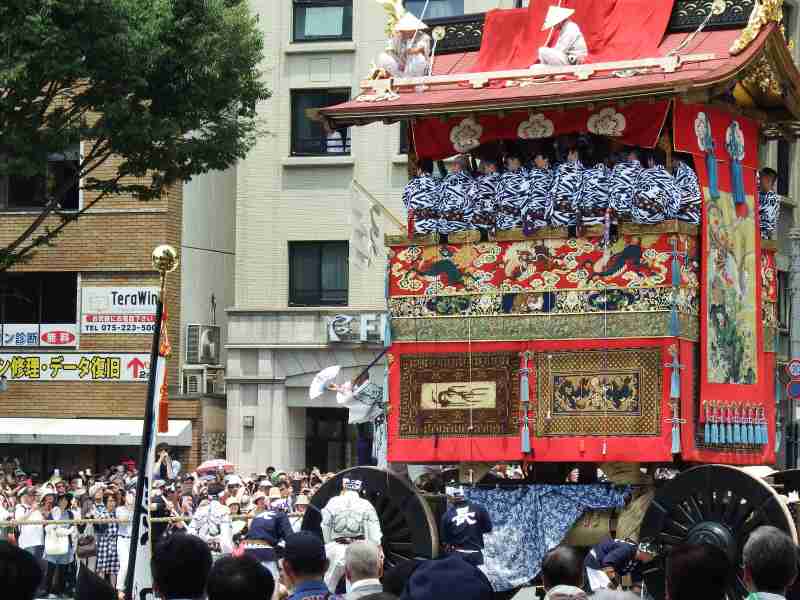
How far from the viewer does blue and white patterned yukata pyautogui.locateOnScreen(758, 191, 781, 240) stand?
1758 cm

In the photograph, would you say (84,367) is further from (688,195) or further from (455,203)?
(688,195)

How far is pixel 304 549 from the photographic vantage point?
985 centimetres

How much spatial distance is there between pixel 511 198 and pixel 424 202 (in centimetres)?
87

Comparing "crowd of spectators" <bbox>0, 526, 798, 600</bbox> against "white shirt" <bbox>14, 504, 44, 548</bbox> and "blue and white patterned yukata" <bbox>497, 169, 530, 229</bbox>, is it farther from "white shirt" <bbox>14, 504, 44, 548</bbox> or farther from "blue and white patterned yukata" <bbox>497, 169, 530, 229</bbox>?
"white shirt" <bbox>14, 504, 44, 548</bbox>

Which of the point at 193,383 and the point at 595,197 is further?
the point at 193,383

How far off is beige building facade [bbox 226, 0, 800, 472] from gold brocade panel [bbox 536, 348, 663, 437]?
18.4 metres

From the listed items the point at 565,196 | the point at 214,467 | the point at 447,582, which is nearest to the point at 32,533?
the point at 214,467

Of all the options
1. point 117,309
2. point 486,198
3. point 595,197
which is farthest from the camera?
point 117,309

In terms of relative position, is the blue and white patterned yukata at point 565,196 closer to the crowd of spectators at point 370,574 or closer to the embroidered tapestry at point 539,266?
the embroidered tapestry at point 539,266

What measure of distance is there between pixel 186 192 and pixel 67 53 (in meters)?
13.4

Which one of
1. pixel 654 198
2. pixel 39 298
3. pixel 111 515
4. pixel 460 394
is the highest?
pixel 39 298

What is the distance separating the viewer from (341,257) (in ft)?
114

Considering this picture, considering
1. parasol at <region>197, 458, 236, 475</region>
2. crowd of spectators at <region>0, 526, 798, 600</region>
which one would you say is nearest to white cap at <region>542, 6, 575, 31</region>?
crowd of spectators at <region>0, 526, 798, 600</region>

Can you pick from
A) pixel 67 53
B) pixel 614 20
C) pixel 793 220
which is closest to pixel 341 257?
pixel 793 220
